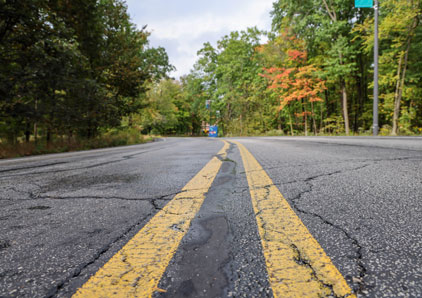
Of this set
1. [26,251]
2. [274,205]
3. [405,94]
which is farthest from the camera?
[405,94]

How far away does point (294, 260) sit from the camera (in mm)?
740

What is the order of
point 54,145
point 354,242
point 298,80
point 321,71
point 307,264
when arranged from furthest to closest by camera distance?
point 298,80 < point 321,71 < point 54,145 < point 354,242 < point 307,264

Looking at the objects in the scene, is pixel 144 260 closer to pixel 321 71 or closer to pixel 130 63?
pixel 130 63

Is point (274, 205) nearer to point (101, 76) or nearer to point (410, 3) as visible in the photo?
point (101, 76)

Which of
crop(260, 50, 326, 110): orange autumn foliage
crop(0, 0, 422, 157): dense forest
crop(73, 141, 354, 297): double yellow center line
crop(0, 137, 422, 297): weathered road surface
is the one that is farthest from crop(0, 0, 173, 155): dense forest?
crop(260, 50, 326, 110): orange autumn foliage

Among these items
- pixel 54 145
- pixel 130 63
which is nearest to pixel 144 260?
pixel 54 145

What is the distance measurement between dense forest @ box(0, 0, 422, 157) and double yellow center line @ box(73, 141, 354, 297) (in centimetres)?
727

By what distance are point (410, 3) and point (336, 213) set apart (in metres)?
15.6

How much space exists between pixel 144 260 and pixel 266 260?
396 millimetres

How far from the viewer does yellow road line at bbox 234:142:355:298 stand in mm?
603

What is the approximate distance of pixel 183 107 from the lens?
52.4 meters

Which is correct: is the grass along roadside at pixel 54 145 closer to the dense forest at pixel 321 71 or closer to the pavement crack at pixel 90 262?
the pavement crack at pixel 90 262

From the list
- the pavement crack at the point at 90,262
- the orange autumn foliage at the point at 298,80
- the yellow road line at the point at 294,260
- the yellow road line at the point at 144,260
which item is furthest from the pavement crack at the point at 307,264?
the orange autumn foliage at the point at 298,80

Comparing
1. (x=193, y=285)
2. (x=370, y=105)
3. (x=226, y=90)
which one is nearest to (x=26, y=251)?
(x=193, y=285)
